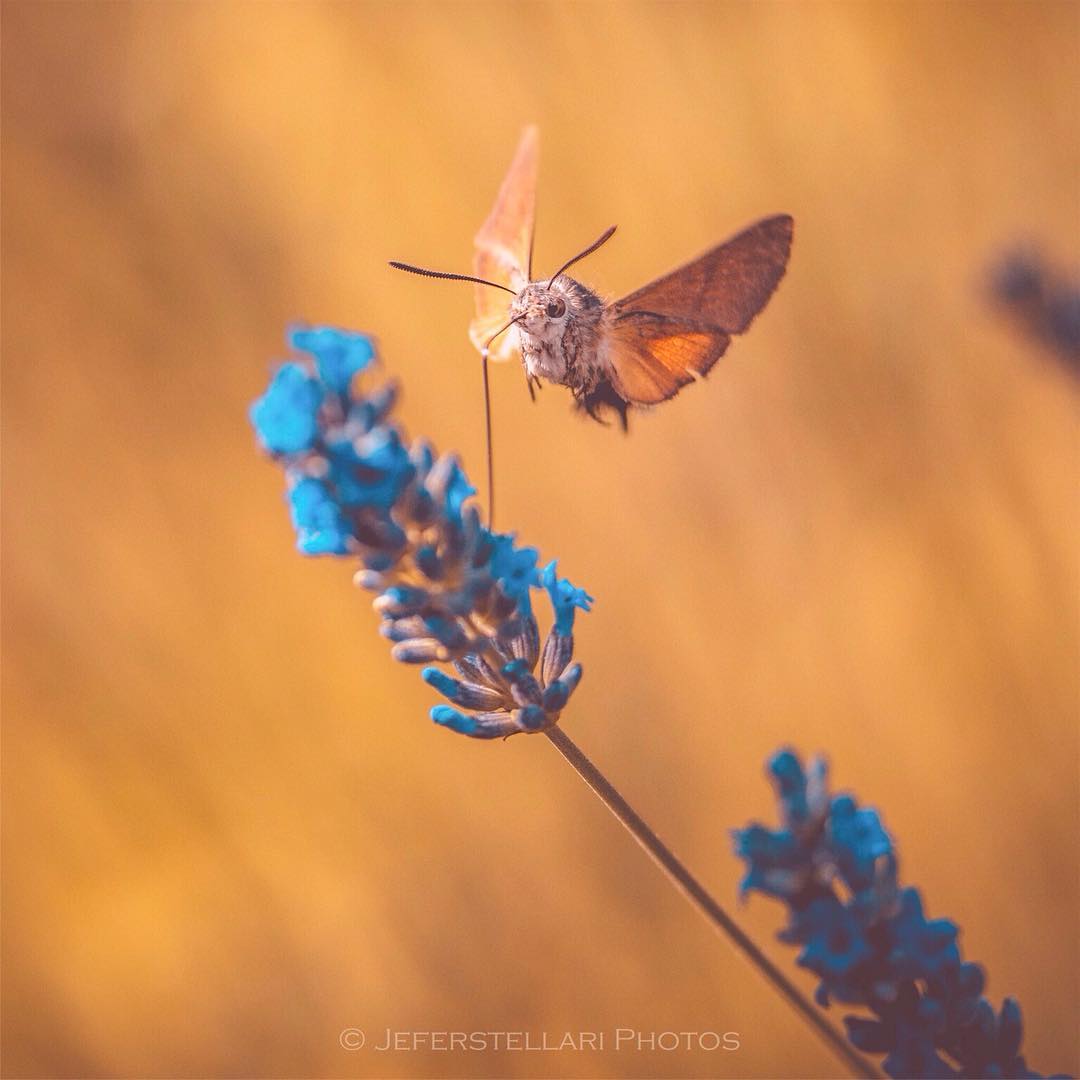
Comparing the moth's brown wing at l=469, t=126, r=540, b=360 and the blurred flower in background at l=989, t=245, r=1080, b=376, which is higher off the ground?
the moth's brown wing at l=469, t=126, r=540, b=360

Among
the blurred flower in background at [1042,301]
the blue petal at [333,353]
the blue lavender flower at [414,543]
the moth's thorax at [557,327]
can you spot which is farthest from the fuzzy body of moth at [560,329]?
the blurred flower in background at [1042,301]

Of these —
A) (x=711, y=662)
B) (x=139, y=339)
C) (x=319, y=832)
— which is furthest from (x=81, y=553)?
(x=711, y=662)

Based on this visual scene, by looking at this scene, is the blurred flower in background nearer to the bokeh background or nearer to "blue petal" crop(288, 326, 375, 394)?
the bokeh background

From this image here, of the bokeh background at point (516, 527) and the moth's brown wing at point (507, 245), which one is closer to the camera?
the moth's brown wing at point (507, 245)

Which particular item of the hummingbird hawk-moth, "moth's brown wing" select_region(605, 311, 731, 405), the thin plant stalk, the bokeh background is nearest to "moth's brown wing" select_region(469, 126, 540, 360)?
the hummingbird hawk-moth

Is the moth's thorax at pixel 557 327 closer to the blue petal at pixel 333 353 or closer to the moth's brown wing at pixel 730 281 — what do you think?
the moth's brown wing at pixel 730 281

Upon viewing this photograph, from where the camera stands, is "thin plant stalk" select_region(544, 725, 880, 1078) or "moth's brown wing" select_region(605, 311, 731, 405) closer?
"thin plant stalk" select_region(544, 725, 880, 1078)

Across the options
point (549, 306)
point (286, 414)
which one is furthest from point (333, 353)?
point (549, 306)
